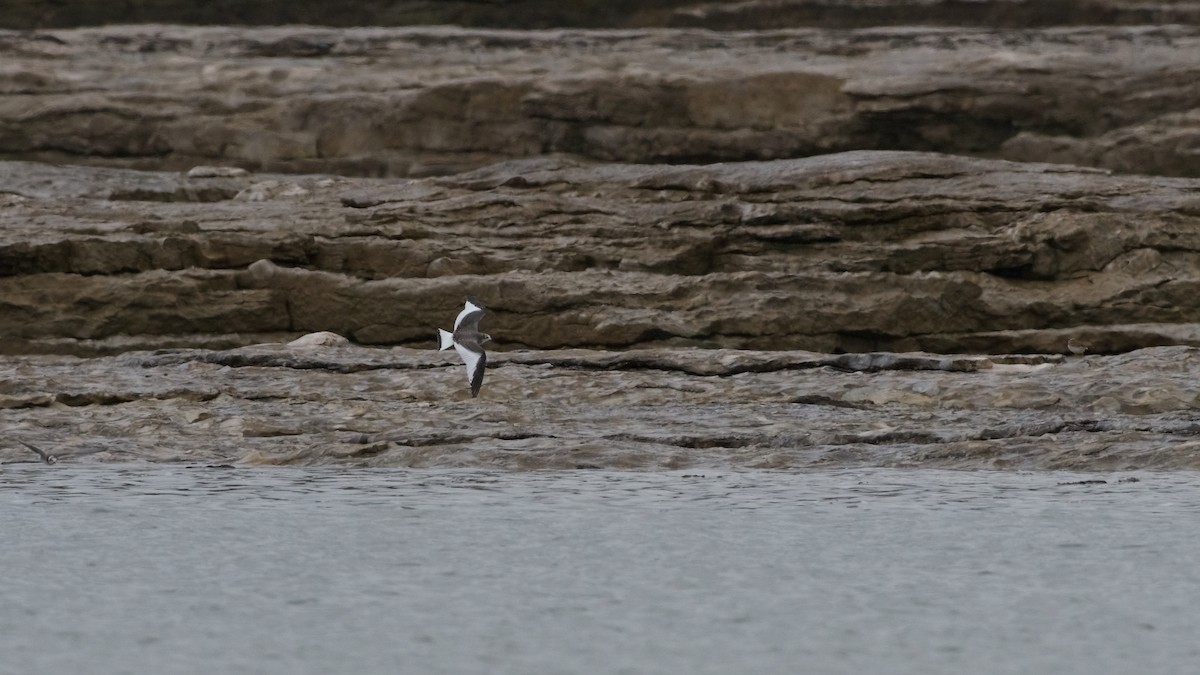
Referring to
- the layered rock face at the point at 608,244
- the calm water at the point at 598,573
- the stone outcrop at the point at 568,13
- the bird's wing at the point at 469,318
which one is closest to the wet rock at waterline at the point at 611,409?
the layered rock face at the point at 608,244

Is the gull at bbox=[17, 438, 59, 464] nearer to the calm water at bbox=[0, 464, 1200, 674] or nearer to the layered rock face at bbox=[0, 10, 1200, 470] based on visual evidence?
the layered rock face at bbox=[0, 10, 1200, 470]

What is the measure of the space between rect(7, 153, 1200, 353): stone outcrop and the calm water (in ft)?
15.2

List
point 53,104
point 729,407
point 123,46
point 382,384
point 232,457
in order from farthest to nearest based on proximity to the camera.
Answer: point 123,46
point 53,104
point 382,384
point 729,407
point 232,457

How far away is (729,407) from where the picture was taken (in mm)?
10711

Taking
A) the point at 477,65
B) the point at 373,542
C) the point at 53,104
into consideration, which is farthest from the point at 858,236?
the point at 53,104

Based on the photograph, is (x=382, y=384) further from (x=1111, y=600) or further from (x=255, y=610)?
(x=1111, y=600)

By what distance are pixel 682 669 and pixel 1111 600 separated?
176 centimetres

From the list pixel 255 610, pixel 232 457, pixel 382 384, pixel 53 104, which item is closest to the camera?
pixel 255 610

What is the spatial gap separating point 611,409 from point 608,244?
11.8 feet

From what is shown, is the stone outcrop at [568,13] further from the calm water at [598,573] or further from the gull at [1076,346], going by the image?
→ the calm water at [598,573]

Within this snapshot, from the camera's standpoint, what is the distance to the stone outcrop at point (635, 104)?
57.9 feet

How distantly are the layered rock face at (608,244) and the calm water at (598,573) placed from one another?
1.05 metres

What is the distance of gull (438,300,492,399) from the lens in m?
10.6

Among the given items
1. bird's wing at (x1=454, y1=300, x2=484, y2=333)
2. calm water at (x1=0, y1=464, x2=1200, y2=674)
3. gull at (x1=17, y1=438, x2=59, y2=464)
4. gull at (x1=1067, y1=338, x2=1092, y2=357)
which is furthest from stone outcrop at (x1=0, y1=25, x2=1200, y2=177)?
calm water at (x1=0, y1=464, x2=1200, y2=674)
